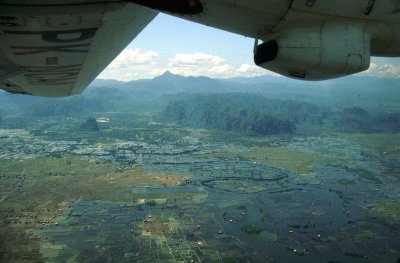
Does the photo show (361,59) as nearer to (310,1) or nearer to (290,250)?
(310,1)

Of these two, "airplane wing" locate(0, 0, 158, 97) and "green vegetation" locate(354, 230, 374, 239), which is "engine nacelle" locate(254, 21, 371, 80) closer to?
"airplane wing" locate(0, 0, 158, 97)

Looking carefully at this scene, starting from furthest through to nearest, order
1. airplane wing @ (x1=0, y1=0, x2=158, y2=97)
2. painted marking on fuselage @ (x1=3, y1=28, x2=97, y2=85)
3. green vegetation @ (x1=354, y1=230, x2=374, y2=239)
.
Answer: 1. green vegetation @ (x1=354, y1=230, x2=374, y2=239)
2. painted marking on fuselage @ (x1=3, y1=28, x2=97, y2=85)
3. airplane wing @ (x1=0, y1=0, x2=158, y2=97)

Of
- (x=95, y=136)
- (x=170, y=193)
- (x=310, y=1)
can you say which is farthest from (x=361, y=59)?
→ (x=95, y=136)

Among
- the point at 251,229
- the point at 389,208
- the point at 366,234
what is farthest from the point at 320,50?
the point at 389,208

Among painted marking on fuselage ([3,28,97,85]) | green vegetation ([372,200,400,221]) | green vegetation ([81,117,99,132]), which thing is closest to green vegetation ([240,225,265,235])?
green vegetation ([372,200,400,221])

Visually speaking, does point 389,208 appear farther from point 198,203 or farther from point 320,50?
point 320,50

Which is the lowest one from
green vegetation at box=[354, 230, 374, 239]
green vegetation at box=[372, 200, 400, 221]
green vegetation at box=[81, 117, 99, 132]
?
green vegetation at box=[354, 230, 374, 239]
